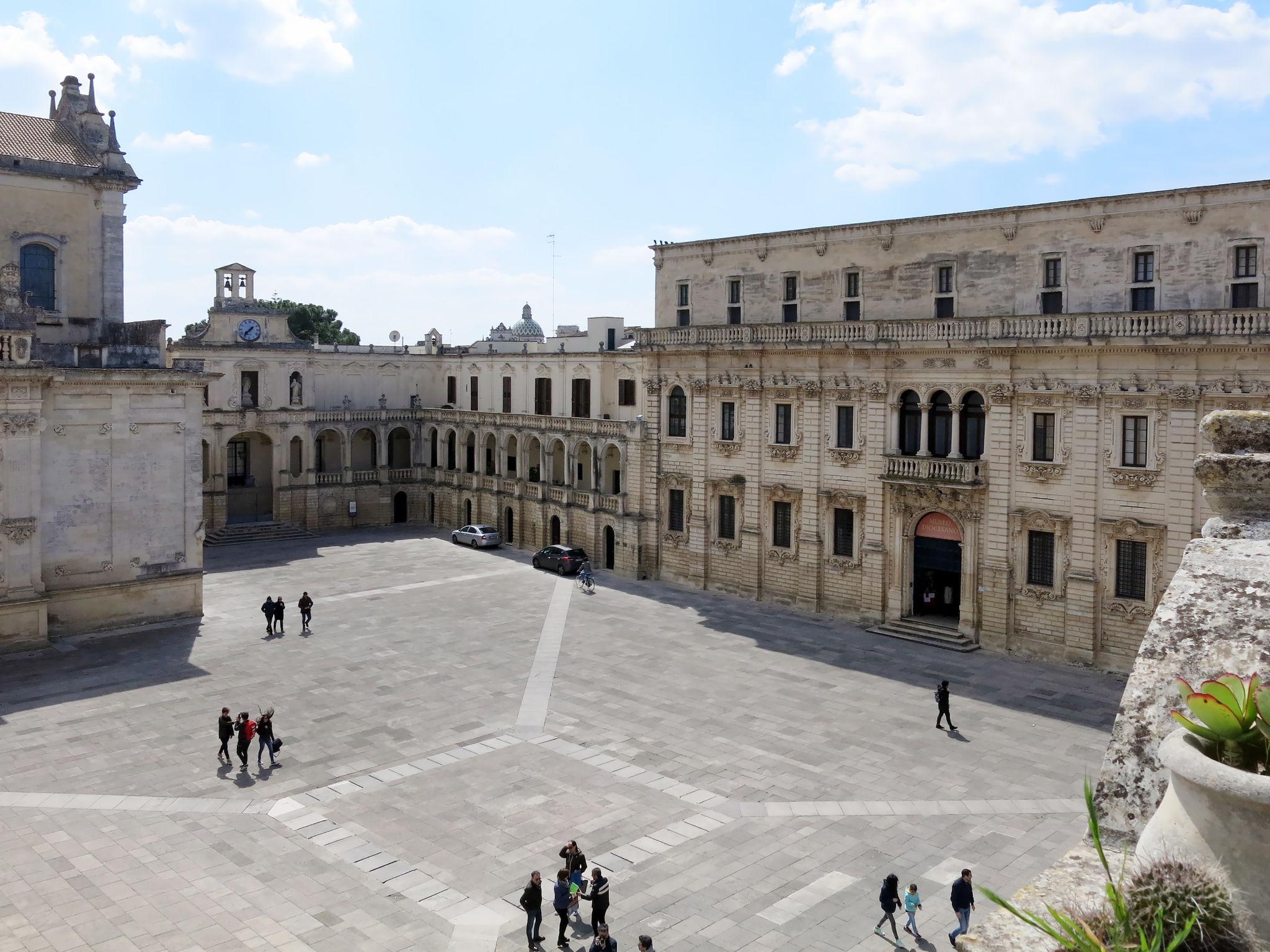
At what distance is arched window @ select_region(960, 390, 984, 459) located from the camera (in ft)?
119

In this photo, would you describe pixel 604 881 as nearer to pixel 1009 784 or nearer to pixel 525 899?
pixel 525 899

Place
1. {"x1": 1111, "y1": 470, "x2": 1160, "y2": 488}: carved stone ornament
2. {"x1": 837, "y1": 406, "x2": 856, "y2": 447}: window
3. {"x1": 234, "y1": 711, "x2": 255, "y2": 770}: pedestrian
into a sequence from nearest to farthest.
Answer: {"x1": 234, "y1": 711, "x2": 255, "y2": 770}: pedestrian, {"x1": 1111, "y1": 470, "x2": 1160, "y2": 488}: carved stone ornament, {"x1": 837, "y1": 406, "x2": 856, "y2": 447}: window

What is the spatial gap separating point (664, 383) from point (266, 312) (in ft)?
93.8

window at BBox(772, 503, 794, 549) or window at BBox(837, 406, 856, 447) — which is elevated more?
window at BBox(837, 406, 856, 447)

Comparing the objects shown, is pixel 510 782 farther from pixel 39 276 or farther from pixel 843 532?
pixel 39 276

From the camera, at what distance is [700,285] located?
45.9 meters

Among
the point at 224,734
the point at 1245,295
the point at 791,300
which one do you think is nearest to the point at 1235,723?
the point at 224,734

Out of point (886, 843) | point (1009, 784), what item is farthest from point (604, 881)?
point (1009, 784)

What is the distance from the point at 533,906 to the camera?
16969 millimetres

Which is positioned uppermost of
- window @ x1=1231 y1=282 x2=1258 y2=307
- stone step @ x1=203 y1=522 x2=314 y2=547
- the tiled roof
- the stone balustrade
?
the tiled roof

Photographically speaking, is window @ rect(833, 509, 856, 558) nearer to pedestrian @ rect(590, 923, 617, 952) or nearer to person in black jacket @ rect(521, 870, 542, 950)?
person in black jacket @ rect(521, 870, 542, 950)

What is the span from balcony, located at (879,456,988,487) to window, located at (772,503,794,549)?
4878 millimetres

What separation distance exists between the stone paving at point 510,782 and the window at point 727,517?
6146 millimetres

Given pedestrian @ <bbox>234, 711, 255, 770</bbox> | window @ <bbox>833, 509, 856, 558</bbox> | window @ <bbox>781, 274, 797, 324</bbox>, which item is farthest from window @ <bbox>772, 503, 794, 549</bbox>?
pedestrian @ <bbox>234, 711, 255, 770</bbox>
